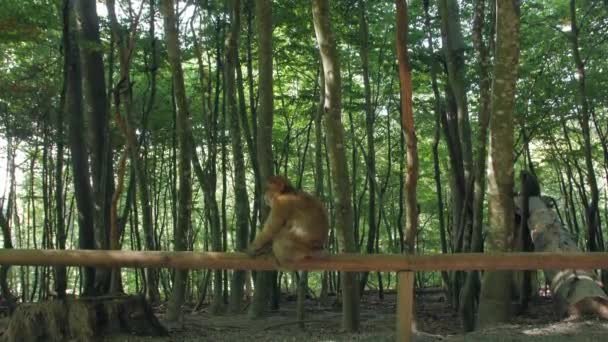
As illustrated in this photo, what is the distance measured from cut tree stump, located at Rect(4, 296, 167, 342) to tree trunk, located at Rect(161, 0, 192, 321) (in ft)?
4.99

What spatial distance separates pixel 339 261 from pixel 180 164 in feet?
15.0

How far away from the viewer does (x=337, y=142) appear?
7758mm

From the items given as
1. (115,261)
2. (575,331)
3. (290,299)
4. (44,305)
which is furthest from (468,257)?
(290,299)

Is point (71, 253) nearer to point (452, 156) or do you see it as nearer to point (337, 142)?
point (337, 142)

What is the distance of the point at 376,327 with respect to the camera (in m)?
9.17

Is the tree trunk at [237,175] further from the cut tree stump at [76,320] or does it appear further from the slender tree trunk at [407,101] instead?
the slender tree trunk at [407,101]

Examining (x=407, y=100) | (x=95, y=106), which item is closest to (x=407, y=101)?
(x=407, y=100)

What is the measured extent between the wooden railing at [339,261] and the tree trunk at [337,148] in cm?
263

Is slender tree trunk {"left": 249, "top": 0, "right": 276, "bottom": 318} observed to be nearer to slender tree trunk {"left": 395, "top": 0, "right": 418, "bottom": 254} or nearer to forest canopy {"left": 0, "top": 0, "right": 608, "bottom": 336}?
forest canopy {"left": 0, "top": 0, "right": 608, "bottom": 336}

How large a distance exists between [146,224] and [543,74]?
11.3 meters

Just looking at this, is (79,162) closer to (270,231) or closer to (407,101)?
(270,231)

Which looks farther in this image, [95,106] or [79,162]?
[95,106]

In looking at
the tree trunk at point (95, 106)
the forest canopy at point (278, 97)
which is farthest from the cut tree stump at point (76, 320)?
the tree trunk at point (95, 106)

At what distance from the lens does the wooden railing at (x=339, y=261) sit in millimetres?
4949
